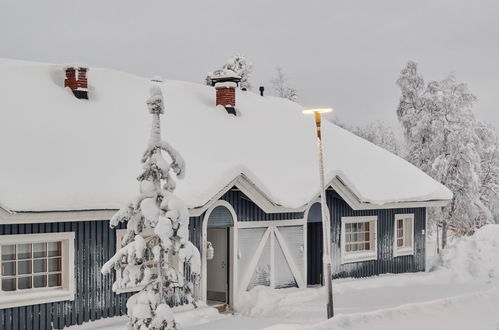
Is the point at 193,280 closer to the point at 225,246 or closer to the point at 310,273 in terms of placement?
the point at 225,246

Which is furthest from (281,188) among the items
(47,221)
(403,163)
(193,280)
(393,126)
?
(393,126)

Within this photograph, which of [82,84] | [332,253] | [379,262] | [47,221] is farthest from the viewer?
[379,262]

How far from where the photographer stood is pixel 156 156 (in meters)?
11.3

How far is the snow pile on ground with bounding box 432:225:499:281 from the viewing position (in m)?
23.5

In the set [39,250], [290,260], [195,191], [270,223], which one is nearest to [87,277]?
[39,250]

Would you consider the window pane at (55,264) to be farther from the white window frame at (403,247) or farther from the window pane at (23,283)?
the white window frame at (403,247)

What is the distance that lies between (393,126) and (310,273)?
3023 inches

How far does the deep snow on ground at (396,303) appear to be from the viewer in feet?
48.0

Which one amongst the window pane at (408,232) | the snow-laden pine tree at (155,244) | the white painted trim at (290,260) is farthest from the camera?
the window pane at (408,232)

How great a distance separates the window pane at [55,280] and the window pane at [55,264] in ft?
0.43

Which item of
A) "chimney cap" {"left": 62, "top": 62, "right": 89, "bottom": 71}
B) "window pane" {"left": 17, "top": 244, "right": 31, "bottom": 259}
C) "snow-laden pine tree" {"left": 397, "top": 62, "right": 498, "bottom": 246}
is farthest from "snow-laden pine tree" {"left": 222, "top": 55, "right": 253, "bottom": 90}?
"window pane" {"left": 17, "top": 244, "right": 31, "bottom": 259}

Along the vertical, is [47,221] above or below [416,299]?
above

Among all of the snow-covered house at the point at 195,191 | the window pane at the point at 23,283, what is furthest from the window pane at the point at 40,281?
the window pane at the point at 23,283

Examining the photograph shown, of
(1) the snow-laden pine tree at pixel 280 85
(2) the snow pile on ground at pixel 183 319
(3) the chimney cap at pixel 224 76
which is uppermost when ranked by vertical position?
(1) the snow-laden pine tree at pixel 280 85
